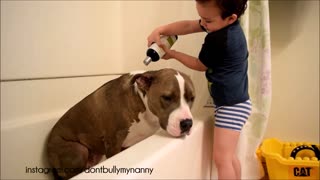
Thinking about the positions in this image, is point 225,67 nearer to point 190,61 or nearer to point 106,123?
point 190,61

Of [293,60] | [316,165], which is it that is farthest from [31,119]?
[293,60]

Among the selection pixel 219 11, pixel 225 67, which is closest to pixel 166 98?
pixel 225 67

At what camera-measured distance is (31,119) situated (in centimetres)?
119

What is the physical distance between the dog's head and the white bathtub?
0.04m

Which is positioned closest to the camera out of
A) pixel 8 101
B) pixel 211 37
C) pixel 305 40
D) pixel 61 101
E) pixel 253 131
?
pixel 211 37

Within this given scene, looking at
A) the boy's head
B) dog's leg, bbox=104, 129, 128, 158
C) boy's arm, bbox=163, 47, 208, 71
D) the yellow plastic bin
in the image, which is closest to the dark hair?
the boy's head

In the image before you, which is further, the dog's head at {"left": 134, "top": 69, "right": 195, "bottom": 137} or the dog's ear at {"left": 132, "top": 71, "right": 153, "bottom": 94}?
the dog's ear at {"left": 132, "top": 71, "right": 153, "bottom": 94}

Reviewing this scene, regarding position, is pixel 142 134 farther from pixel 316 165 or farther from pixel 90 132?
pixel 316 165

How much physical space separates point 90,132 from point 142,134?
201 millimetres

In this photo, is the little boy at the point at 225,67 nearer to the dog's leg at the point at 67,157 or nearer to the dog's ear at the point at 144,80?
the dog's ear at the point at 144,80

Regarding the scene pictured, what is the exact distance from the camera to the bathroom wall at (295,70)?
1564 mm

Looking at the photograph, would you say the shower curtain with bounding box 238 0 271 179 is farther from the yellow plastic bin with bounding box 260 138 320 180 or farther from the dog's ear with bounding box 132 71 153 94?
the dog's ear with bounding box 132 71 153 94

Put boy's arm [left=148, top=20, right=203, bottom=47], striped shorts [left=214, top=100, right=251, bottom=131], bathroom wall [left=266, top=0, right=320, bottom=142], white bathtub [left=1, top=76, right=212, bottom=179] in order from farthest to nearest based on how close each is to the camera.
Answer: bathroom wall [left=266, top=0, right=320, bottom=142] < boy's arm [left=148, top=20, right=203, bottom=47] < striped shorts [left=214, top=100, right=251, bottom=131] < white bathtub [left=1, top=76, right=212, bottom=179]

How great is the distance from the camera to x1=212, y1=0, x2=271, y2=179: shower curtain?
1231 millimetres
